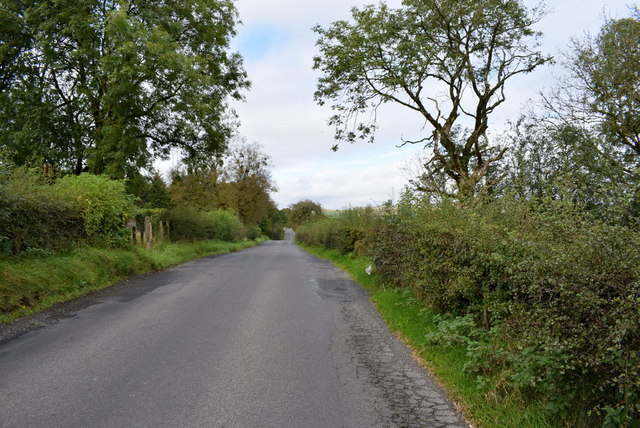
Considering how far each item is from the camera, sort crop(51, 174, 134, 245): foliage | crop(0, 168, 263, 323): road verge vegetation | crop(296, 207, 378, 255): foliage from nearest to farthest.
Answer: crop(0, 168, 263, 323): road verge vegetation < crop(51, 174, 134, 245): foliage < crop(296, 207, 378, 255): foliage

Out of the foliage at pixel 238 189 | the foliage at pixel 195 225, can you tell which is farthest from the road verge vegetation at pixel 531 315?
the foliage at pixel 238 189

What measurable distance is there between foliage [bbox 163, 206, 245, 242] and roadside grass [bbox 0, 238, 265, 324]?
1062 centimetres

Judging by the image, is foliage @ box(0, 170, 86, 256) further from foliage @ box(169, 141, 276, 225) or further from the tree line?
foliage @ box(169, 141, 276, 225)

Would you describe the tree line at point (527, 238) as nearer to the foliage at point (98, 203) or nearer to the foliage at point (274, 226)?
the foliage at point (98, 203)

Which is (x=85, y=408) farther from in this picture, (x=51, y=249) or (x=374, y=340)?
(x=51, y=249)

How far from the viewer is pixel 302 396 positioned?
14.3 feet

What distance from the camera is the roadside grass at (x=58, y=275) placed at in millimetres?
8180

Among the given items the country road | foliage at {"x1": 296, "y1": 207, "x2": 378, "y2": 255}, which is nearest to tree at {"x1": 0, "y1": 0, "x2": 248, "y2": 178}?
foliage at {"x1": 296, "y1": 207, "x2": 378, "y2": 255}

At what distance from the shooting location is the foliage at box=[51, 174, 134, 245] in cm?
1300

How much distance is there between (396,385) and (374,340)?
1.94 m

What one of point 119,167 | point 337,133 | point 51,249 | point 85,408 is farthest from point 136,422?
point 337,133

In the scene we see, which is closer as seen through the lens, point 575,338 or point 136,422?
point 575,338

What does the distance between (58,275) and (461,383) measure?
917cm

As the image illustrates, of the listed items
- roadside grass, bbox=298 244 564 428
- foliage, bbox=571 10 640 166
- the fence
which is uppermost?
foliage, bbox=571 10 640 166
